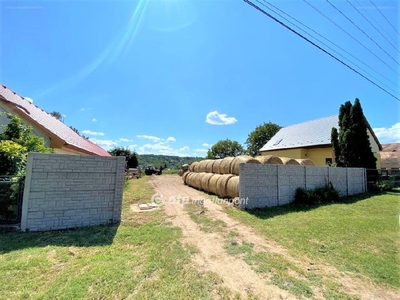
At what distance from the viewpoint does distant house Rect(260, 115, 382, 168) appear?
17312mm

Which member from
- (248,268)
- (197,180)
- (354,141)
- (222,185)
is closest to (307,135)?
(354,141)

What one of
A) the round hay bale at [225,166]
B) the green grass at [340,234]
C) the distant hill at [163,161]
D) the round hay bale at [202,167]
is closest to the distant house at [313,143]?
the green grass at [340,234]

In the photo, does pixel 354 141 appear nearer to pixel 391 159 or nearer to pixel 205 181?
pixel 205 181

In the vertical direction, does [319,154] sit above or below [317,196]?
above

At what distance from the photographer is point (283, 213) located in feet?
22.9

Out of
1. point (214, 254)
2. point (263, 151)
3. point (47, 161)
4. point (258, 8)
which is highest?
point (258, 8)

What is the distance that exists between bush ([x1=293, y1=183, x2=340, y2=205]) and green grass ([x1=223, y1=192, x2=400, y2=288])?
0.63m

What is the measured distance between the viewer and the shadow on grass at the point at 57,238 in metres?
3.76

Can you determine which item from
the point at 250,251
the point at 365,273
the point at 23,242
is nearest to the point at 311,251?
the point at 365,273

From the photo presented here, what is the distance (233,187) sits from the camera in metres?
8.18

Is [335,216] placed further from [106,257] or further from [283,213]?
[106,257]

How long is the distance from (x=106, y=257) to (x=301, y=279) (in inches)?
126

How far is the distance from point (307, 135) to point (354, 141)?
5.69 meters

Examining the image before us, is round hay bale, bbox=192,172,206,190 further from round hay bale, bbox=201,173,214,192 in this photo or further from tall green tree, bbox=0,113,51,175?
tall green tree, bbox=0,113,51,175
